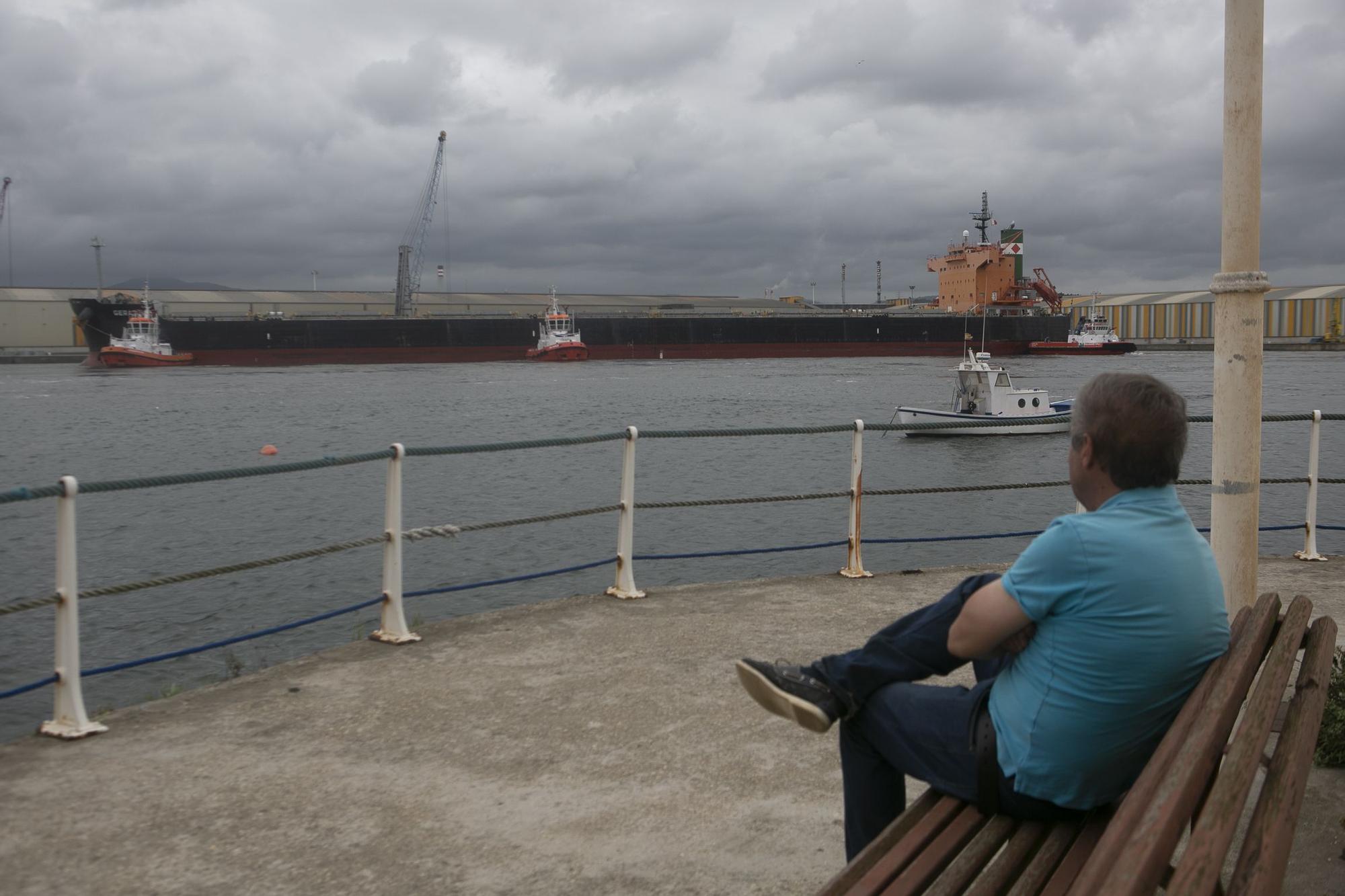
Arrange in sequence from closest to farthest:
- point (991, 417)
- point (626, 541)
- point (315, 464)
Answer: point (315, 464), point (626, 541), point (991, 417)

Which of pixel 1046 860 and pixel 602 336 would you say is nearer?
pixel 1046 860

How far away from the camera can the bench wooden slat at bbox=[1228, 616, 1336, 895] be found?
1476mm

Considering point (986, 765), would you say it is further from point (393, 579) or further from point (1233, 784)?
point (393, 579)

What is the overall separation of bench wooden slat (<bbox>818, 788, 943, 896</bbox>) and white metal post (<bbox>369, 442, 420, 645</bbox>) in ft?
10.8

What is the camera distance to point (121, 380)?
56938 millimetres

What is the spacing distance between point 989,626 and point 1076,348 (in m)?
74.2

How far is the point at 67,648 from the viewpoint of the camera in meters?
3.88

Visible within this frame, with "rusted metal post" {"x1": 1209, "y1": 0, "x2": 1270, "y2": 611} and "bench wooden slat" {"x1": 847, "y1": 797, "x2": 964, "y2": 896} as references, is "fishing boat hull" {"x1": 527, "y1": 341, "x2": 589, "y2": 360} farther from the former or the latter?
"bench wooden slat" {"x1": 847, "y1": 797, "x2": 964, "y2": 896}

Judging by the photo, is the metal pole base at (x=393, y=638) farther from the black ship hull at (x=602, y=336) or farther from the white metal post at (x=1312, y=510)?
the black ship hull at (x=602, y=336)

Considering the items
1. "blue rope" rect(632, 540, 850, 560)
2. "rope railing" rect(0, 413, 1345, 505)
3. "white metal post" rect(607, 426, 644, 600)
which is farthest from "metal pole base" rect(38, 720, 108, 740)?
"white metal post" rect(607, 426, 644, 600)

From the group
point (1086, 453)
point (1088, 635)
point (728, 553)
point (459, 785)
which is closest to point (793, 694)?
point (1088, 635)

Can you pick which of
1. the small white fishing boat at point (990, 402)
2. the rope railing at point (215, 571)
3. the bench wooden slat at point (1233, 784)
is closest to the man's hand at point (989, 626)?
the bench wooden slat at point (1233, 784)

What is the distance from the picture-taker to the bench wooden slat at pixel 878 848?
6.28ft

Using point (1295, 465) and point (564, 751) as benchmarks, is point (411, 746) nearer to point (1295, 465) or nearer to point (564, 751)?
point (564, 751)
